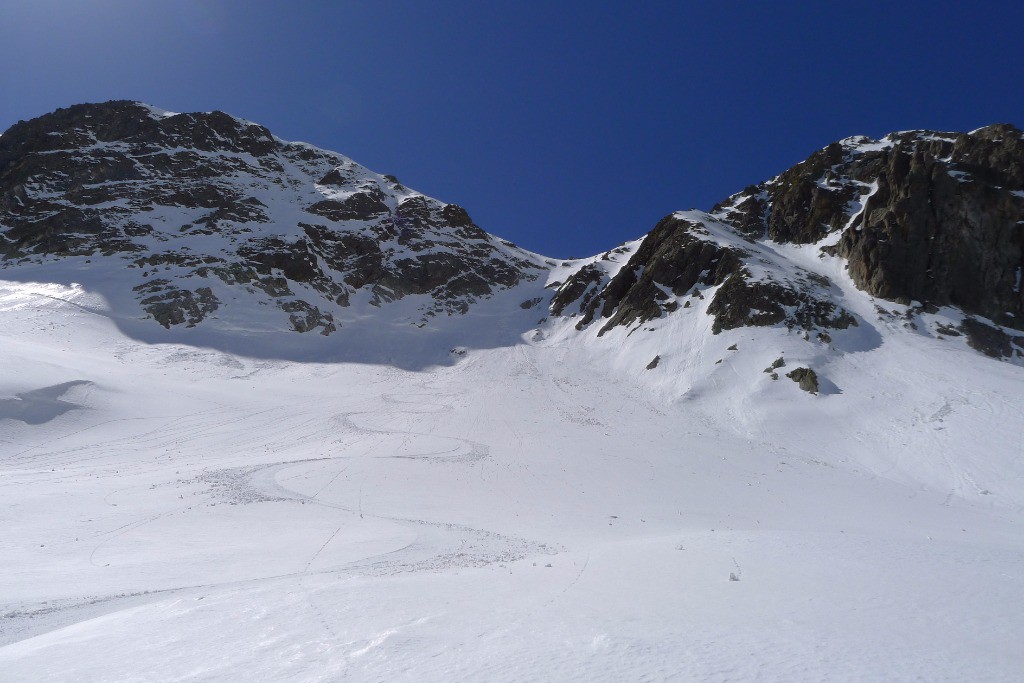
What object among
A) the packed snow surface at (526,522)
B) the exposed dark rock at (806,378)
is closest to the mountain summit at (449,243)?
the exposed dark rock at (806,378)

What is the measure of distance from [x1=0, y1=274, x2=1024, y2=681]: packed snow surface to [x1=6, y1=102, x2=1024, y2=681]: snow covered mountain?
93 millimetres

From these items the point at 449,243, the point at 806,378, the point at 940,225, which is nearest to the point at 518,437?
the point at 806,378

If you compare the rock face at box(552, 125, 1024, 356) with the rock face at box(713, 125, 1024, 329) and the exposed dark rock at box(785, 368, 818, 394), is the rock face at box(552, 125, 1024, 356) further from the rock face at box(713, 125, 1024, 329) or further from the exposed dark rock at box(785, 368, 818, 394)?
the exposed dark rock at box(785, 368, 818, 394)

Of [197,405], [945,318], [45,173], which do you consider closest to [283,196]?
[45,173]

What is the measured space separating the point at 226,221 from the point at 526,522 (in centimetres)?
6272

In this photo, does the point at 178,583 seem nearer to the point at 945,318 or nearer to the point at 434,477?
the point at 434,477

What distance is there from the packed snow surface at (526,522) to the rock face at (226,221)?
1800cm

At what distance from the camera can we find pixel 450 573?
337 inches

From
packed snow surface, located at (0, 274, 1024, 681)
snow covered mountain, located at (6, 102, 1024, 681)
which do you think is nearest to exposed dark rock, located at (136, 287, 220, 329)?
snow covered mountain, located at (6, 102, 1024, 681)

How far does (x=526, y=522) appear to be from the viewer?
1265 centimetres

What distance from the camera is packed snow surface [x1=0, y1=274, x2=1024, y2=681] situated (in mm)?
5148

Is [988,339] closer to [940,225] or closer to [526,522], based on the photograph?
[940,225]

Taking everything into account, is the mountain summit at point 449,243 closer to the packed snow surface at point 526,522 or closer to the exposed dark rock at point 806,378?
the exposed dark rock at point 806,378

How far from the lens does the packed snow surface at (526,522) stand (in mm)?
5148
